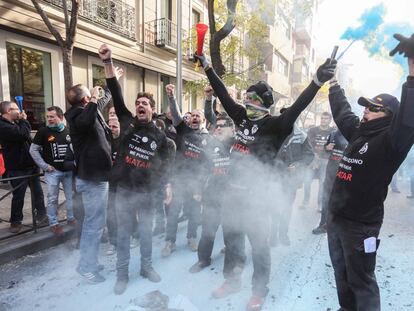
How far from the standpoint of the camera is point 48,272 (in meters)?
3.27

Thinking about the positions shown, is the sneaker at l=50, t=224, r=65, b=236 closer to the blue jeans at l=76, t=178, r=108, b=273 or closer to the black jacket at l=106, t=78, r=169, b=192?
the blue jeans at l=76, t=178, r=108, b=273

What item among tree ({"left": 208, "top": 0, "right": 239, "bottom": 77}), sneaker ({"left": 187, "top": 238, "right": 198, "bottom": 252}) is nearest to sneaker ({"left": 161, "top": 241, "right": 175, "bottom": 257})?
sneaker ({"left": 187, "top": 238, "right": 198, "bottom": 252})

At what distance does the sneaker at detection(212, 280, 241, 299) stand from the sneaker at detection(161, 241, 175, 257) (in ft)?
3.25

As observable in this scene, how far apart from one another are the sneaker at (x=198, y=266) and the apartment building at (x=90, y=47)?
6726mm

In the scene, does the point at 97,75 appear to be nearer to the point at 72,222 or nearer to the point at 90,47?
the point at 90,47

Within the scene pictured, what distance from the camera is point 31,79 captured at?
8.29 metres

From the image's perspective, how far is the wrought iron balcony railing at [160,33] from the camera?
39.3 ft

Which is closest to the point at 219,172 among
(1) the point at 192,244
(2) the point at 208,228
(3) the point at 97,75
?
(2) the point at 208,228

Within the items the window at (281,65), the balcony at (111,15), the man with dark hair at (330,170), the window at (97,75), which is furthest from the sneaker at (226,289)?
the window at (281,65)

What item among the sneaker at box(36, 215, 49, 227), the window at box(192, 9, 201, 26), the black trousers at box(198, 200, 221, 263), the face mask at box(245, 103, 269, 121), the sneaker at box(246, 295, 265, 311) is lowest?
the sneaker at box(246, 295, 265, 311)

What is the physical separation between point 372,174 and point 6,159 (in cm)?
442

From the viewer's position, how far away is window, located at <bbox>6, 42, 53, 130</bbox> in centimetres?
773

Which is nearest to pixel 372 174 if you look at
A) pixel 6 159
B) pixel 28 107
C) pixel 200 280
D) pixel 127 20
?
pixel 200 280

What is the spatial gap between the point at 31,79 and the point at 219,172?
7326mm
